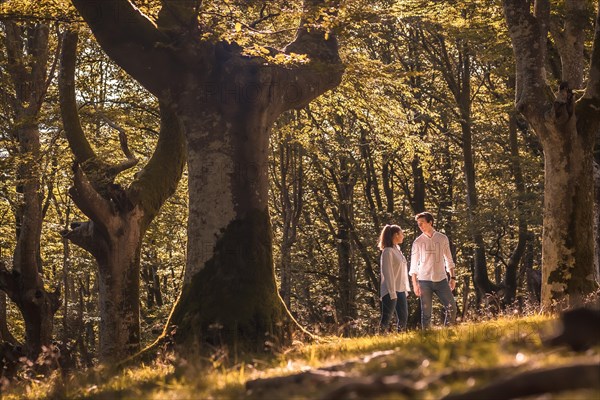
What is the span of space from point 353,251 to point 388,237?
19.6 metres

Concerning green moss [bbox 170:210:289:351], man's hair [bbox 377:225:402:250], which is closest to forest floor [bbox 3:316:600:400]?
green moss [bbox 170:210:289:351]

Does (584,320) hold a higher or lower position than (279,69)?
lower

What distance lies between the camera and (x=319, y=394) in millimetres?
4195

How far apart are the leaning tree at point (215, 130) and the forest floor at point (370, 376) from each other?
2.08 m

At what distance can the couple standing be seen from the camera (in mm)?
12602

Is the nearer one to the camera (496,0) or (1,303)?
(496,0)

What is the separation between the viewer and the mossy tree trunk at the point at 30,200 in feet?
57.6

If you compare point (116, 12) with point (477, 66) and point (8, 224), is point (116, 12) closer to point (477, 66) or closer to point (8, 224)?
point (8, 224)

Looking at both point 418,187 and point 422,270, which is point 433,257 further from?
point 418,187

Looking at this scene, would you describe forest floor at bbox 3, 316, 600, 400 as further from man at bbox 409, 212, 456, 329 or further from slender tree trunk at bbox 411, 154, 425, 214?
slender tree trunk at bbox 411, 154, 425, 214

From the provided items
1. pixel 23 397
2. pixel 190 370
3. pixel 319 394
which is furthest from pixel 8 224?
pixel 319 394

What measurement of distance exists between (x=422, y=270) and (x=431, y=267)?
0.17m

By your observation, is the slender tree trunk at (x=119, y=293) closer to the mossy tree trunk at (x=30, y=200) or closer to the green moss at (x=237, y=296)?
the mossy tree trunk at (x=30, y=200)

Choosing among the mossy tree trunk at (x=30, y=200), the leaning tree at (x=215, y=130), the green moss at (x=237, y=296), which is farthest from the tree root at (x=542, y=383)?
the mossy tree trunk at (x=30, y=200)
